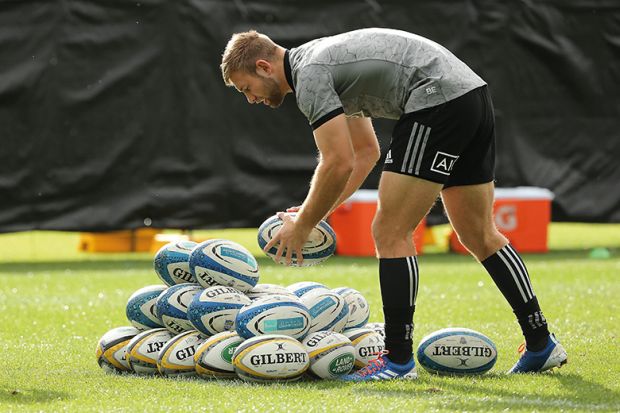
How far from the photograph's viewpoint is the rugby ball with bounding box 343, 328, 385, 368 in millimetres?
5883

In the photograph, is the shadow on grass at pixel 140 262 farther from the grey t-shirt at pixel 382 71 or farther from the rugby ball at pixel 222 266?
the grey t-shirt at pixel 382 71

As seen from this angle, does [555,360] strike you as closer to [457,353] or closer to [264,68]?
[457,353]

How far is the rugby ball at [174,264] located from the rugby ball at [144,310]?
0.11m

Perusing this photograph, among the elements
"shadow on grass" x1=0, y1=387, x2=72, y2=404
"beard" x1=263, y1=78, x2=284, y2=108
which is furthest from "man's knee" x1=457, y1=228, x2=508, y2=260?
"shadow on grass" x1=0, y1=387, x2=72, y2=404

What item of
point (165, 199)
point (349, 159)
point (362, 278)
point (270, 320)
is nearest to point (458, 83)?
point (349, 159)

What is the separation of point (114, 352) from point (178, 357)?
Answer: 1.45ft

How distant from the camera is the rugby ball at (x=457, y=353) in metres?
5.79

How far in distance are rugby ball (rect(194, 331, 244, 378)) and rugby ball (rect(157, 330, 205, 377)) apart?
75 mm

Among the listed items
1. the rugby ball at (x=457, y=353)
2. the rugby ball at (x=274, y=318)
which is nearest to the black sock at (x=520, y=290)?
the rugby ball at (x=457, y=353)

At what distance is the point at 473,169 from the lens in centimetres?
568

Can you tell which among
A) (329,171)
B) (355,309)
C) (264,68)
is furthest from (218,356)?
(264,68)

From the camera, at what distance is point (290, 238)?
213 inches

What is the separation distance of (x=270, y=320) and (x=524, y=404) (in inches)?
54.9

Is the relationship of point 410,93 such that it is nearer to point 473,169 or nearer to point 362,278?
point 473,169
